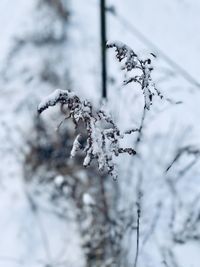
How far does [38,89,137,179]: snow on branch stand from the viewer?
1.27 metres

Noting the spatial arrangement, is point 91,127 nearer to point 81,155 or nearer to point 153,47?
point 81,155

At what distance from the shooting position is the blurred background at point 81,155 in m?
2.18

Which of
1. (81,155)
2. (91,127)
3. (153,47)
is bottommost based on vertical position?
(91,127)

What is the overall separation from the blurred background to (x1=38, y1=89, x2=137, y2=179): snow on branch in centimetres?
31

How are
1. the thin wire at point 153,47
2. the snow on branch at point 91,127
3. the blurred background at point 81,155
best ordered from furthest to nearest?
1. the thin wire at point 153,47
2. the blurred background at point 81,155
3. the snow on branch at point 91,127

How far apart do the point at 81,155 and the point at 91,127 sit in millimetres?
1134

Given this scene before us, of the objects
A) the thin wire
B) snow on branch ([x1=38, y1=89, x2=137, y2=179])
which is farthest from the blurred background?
snow on branch ([x1=38, y1=89, x2=137, y2=179])

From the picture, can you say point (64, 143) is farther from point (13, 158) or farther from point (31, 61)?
point (31, 61)

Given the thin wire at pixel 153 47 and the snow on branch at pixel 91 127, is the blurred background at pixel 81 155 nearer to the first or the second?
the thin wire at pixel 153 47

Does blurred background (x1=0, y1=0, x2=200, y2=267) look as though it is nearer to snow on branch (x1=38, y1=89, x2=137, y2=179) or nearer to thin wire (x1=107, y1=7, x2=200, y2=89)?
thin wire (x1=107, y1=7, x2=200, y2=89)

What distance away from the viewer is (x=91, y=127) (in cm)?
131

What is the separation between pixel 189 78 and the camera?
278 cm

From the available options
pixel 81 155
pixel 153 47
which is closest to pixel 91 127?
pixel 81 155

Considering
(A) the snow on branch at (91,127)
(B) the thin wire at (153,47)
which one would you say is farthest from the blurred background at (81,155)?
(A) the snow on branch at (91,127)
